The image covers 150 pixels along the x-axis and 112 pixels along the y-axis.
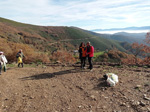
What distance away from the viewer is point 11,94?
5.97 m

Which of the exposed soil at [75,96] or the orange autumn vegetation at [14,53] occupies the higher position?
the orange autumn vegetation at [14,53]

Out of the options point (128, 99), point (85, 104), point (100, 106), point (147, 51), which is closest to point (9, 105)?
point (85, 104)

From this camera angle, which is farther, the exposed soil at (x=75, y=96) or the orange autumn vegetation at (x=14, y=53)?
the orange autumn vegetation at (x=14, y=53)

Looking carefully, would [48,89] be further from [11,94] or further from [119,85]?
[119,85]

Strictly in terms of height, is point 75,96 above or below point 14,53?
below

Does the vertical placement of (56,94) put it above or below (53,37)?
below

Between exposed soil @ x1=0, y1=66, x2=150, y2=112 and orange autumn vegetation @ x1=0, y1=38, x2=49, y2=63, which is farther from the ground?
orange autumn vegetation @ x1=0, y1=38, x2=49, y2=63

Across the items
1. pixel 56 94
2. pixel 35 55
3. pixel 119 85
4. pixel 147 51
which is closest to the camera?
pixel 56 94

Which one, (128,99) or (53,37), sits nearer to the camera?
(128,99)

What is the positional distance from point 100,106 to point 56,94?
208 centimetres

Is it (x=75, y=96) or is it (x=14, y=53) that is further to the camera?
(x=14, y=53)

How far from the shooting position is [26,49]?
1905 cm

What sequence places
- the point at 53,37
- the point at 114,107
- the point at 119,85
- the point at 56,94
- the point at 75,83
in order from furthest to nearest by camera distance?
the point at 53,37, the point at 75,83, the point at 119,85, the point at 56,94, the point at 114,107

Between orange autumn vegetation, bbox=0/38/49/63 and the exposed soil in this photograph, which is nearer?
the exposed soil
